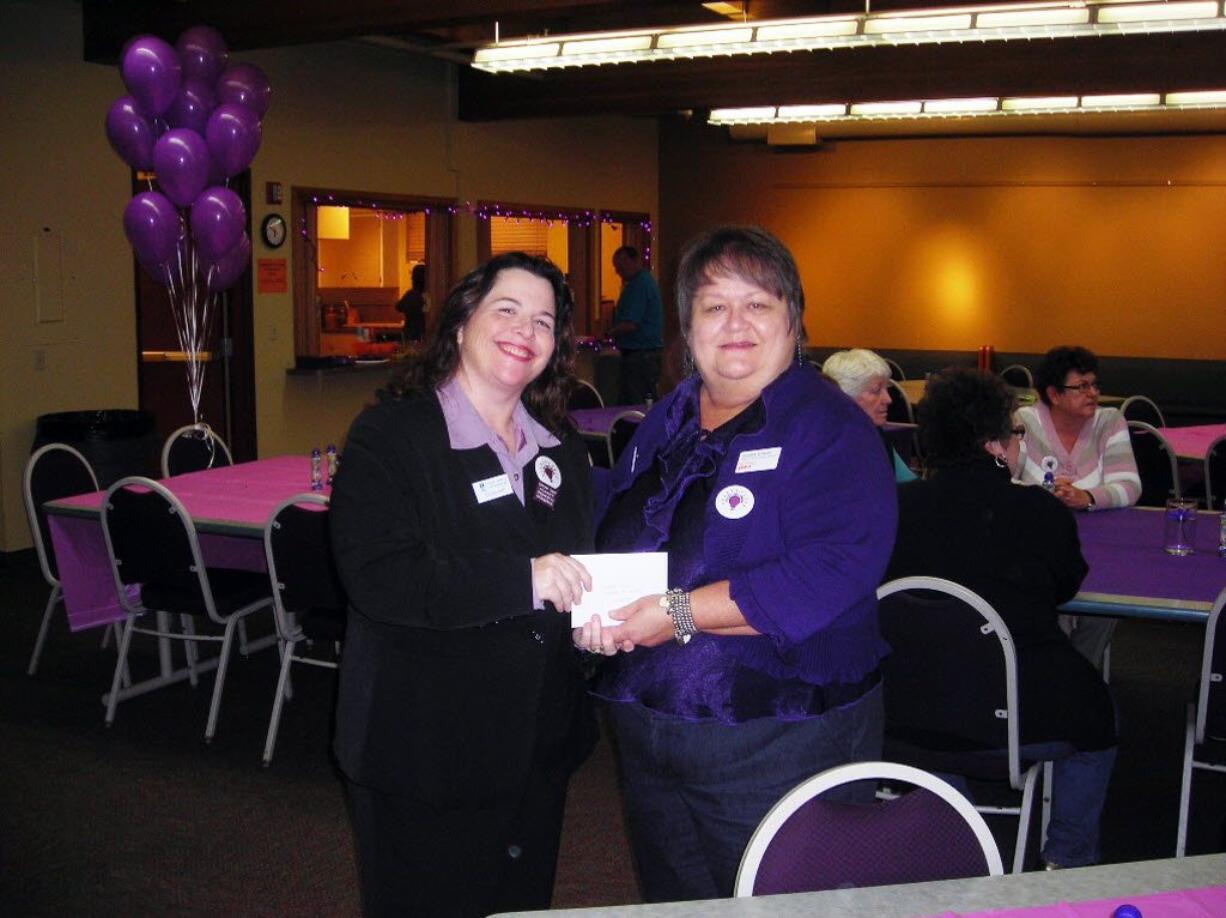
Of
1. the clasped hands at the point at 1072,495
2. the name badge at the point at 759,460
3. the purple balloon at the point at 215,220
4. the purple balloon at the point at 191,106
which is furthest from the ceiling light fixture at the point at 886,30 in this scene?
the name badge at the point at 759,460

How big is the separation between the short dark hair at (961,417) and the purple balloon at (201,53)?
4.57 m

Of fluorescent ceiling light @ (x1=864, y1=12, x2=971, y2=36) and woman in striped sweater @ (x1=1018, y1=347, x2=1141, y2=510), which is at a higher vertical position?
fluorescent ceiling light @ (x1=864, y1=12, x2=971, y2=36)

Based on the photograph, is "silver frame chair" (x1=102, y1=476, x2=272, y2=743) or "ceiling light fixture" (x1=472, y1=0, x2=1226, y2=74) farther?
"ceiling light fixture" (x1=472, y1=0, x2=1226, y2=74)

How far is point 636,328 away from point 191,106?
522 cm

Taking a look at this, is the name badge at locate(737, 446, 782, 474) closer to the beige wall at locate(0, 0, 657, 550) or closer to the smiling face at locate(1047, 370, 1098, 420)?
the smiling face at locate(1047, 370, 1098, 420)

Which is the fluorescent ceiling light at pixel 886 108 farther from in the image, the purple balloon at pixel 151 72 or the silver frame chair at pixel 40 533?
the silver frame chair at pixel 40 533

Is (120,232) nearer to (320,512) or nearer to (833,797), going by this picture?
(320,512)

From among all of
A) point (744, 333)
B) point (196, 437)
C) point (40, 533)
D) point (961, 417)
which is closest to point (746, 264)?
point (744, 333)

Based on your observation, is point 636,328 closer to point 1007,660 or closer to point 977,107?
point 977,107

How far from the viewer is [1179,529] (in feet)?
12.2

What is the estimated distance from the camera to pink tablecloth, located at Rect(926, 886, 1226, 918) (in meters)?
1.50

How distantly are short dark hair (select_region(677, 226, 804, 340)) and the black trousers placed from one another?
892 millimetres

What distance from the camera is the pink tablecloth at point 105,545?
15.0ft

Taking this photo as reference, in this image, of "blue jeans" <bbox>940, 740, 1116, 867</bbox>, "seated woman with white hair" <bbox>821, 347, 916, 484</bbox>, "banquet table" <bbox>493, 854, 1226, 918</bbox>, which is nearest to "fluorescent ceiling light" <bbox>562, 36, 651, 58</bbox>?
"seated woman with white hair" <bbox>821, 347, 916, 484</bbox>
